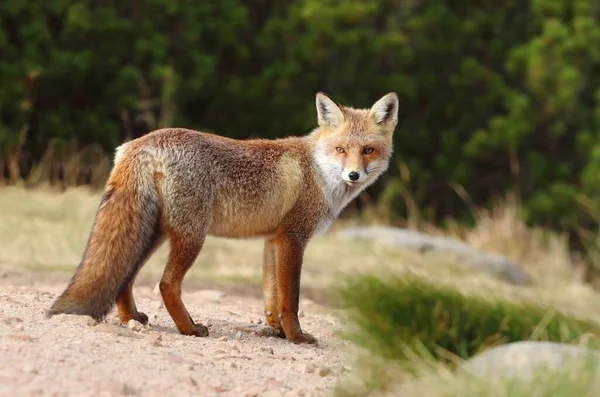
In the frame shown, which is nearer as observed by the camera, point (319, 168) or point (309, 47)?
point (319, 168)

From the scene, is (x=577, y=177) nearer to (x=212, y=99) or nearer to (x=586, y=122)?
(x=586, y=122)

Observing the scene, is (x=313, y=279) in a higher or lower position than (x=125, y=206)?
lower

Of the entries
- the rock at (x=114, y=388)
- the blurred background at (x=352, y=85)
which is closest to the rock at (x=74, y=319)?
the rock at (x=114, y=388)

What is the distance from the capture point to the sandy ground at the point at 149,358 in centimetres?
461

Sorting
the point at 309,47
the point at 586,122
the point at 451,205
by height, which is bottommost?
the point at 451,205

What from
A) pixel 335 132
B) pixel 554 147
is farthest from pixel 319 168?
pixel 554 147

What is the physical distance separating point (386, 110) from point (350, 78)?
13006 mm

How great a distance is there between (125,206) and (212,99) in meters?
13.7

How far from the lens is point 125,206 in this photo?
19.6 feet

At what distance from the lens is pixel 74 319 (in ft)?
18.9

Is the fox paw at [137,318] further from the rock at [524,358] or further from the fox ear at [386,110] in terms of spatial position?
the rock at [524,358]

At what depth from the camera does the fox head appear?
6.95m

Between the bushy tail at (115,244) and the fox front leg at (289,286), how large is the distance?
915mm

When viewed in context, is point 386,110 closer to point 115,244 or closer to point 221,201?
point 221,201
